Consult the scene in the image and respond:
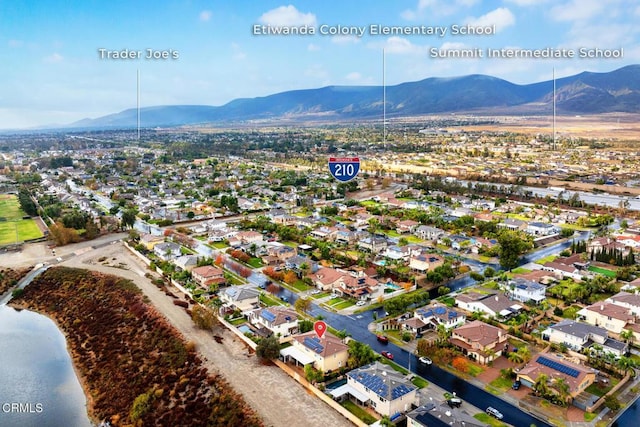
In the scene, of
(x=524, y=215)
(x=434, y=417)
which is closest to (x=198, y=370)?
(x=434, y=417)

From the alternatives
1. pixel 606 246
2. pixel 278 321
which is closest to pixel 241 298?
pixel 278 321

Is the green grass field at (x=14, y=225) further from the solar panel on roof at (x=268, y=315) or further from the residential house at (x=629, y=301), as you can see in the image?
the residential house at (x=629, y=301)

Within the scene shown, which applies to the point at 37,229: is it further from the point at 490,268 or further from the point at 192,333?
the point at 490,268

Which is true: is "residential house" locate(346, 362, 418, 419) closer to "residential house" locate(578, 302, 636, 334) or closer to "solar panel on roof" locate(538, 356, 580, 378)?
"solar panel on roof" locate(538, 356, 580, 378)

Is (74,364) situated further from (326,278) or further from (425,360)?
(425,360)

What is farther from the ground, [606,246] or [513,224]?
[513,224]

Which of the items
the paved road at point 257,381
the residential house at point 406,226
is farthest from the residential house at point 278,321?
the residential house at point 406,226
